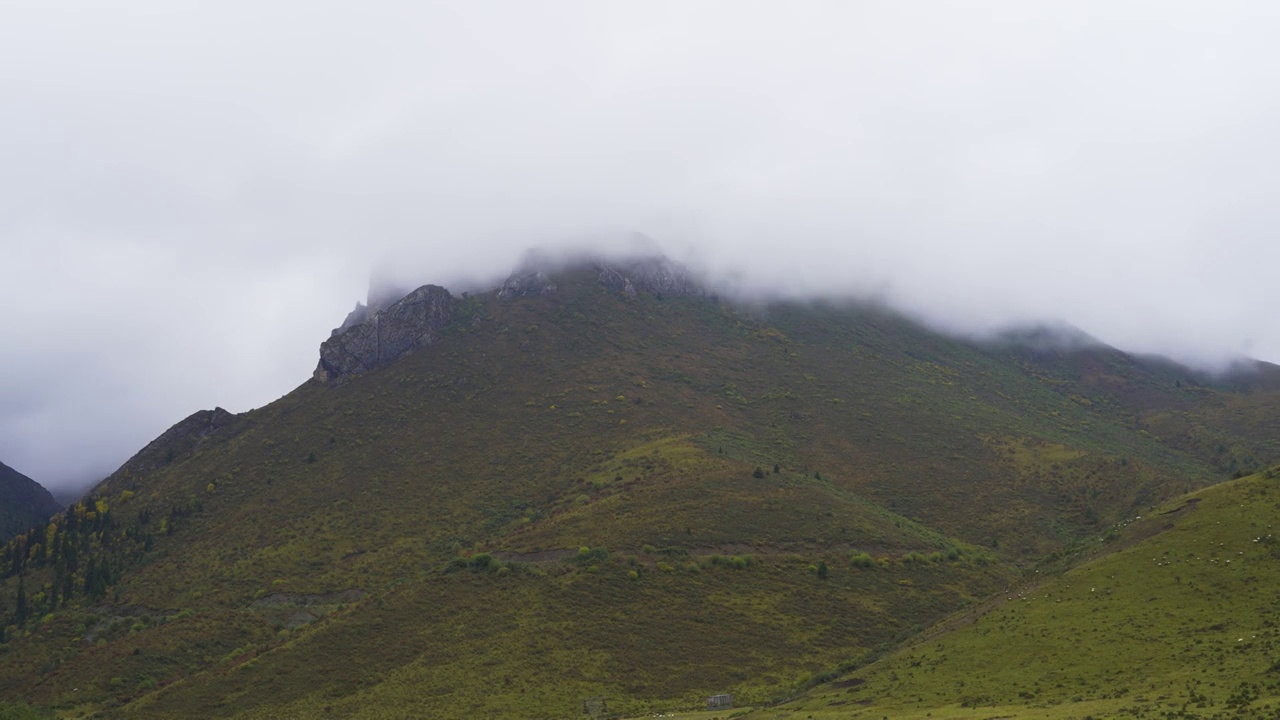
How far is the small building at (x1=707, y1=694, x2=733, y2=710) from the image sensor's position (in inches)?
2776

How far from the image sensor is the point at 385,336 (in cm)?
17125

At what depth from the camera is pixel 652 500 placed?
110688mm

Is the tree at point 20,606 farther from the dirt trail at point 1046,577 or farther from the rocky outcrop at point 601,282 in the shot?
the dirt trail at point 1046,577

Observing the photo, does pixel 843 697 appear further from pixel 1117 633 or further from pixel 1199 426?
pixel 1199 426

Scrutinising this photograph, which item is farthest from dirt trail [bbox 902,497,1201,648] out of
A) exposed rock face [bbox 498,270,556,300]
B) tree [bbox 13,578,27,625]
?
exposed rock face [bbox 498,270,556,300]

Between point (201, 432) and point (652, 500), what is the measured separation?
96.0 metres

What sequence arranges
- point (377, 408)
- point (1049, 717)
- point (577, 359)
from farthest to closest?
point (577, 359)
point (377, 408)
point (1049, 717)

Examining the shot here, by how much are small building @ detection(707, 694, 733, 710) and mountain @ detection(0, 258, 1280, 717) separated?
3.30m

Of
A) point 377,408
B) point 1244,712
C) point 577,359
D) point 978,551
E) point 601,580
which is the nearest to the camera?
point 1244,712

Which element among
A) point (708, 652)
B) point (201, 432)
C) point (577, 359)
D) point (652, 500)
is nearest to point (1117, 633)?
point (708, 652)

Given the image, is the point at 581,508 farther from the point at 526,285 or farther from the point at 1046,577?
the point at 526,285

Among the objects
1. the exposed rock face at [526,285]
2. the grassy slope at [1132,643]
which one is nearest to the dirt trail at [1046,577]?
the grassy slope at [1132,643]

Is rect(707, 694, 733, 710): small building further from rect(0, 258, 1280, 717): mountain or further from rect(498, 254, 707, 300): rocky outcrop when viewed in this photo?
rect(498, 254, 707, 300): rocky outcrop

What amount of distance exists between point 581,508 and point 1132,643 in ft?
223
